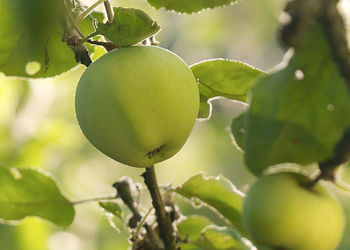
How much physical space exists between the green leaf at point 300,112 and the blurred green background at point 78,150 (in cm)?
10

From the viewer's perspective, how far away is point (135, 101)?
3.39 feet

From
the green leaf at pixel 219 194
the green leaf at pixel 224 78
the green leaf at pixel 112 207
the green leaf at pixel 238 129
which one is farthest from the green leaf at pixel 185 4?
the green leaf at pixel 112 207

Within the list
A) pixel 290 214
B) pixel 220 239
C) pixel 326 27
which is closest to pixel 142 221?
pixel 220 239

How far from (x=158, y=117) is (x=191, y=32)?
5208 mm

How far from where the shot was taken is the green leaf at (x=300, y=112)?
2.53 feet

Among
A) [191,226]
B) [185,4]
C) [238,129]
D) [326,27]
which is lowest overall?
[191,226]

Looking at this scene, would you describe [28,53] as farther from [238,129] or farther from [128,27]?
[238,129]

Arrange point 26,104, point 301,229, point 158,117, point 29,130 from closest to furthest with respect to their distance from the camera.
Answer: point 301,229, point 158,117, point 29,130, point 26,104

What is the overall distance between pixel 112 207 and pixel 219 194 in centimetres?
27

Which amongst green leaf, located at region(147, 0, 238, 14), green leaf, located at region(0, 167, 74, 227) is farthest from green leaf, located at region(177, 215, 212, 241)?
green leaf, located at region(147, 0, 238, 14)

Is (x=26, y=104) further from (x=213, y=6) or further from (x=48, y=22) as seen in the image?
(x=48, y=22)

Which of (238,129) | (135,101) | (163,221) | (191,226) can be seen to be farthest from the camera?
(191,226)

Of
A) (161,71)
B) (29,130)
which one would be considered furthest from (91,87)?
(29,130)

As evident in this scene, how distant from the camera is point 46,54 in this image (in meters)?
1.34
